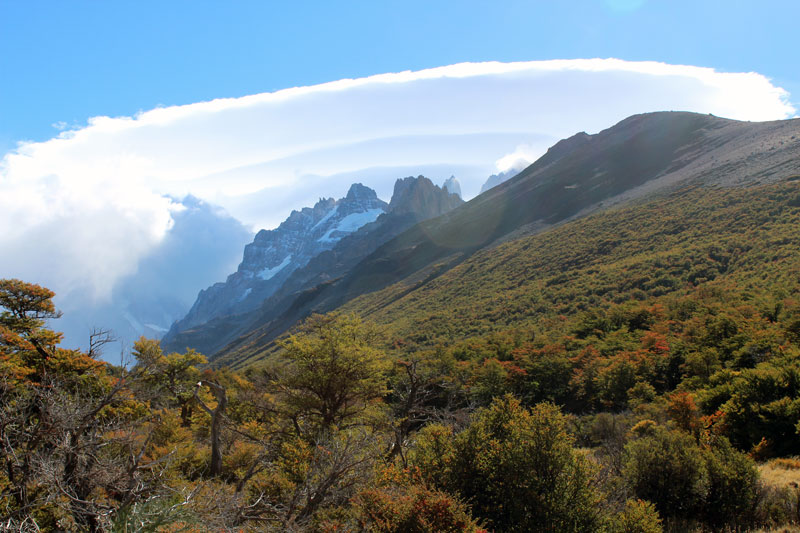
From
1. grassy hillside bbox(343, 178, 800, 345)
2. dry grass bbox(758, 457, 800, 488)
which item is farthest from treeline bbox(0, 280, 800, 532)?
grassy hillside bbox(343, 178, 800, 345)

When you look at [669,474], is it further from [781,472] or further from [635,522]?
[781,472]

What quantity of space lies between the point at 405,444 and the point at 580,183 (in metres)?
90.8

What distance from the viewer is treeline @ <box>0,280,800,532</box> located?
20.2ft

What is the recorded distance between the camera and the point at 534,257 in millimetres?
61438

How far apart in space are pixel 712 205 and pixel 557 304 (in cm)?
2393

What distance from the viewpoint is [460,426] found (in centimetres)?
1273

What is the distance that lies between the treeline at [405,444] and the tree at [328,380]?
0.23 feet

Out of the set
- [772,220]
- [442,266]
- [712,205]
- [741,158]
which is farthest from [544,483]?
[442,266]

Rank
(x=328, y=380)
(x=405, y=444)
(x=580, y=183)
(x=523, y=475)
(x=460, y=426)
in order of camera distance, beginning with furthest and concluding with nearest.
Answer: (x=580, y=183)
(x=328, y=380)
(x=460, y=426)
(x=405, y=444)
(x=523, y=475)

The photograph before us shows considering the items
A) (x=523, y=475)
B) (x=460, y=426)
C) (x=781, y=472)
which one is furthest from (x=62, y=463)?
(x=781, y=472)

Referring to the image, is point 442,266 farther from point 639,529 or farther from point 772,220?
point 639,529

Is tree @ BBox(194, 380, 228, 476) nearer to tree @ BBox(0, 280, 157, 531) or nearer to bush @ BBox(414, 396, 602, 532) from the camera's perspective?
tree @ BBox(0, 280, 157, 531)

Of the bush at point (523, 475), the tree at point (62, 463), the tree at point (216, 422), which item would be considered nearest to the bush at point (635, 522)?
the bush at point (523, 475)

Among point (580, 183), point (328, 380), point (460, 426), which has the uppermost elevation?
point (580, 183)
